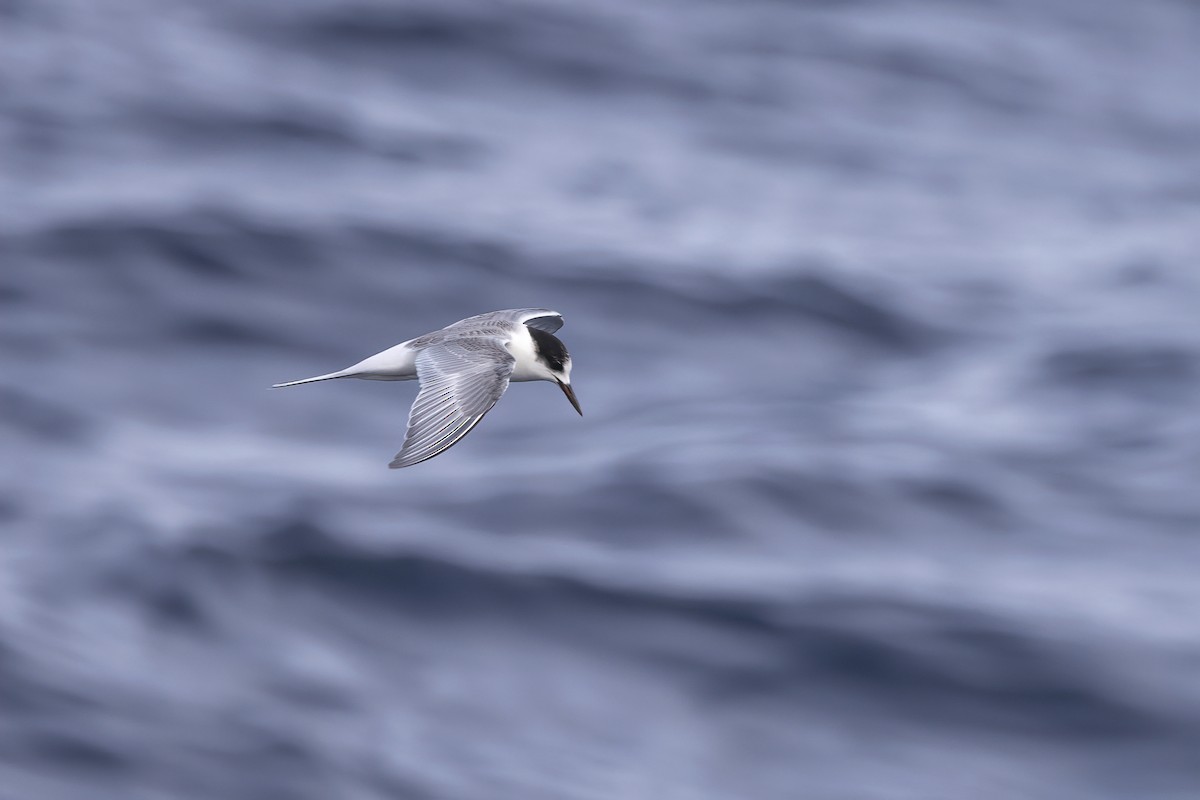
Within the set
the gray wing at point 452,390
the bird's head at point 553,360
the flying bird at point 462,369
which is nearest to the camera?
the gray wing at point 452,390

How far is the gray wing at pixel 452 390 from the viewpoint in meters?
5.89

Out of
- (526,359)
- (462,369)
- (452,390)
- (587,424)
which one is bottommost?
(452,390)

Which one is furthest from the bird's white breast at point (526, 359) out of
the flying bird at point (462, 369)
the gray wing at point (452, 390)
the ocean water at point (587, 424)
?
the ocean water at point (587, 424)

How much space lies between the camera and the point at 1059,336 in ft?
72.3

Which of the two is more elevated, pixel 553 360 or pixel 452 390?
pixel 553 360

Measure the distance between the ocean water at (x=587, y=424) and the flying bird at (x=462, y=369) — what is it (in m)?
6.31

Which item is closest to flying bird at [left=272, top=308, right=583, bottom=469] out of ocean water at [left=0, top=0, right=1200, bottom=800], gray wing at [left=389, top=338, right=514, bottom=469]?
gray wing at [left=389, top=338, right=514, bottom=469]

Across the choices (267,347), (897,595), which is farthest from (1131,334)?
(267,347)

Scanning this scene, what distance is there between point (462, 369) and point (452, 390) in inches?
10.2

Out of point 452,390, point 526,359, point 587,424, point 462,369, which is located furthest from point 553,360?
point 587,424

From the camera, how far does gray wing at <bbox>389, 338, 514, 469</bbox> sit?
5.89 metres

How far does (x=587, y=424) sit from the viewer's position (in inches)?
726

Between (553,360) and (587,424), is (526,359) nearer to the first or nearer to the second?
(553,360)

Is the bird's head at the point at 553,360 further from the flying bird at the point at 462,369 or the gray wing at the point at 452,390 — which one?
the gray wing at the point at 452,390
